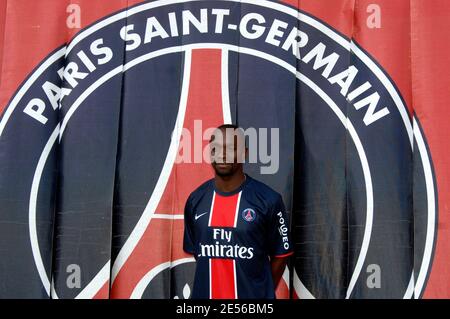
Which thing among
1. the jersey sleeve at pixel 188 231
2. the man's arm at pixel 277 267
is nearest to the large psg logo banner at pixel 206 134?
the jersey sleeve at pixel 188 231

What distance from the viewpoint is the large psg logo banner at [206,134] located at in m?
4.43

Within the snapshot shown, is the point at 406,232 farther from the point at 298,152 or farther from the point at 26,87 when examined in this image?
the point at 26,87

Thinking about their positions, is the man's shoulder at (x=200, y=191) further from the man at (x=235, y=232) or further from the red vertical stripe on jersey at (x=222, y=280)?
the red vertical stripe on jersey at (x=222, y=280)

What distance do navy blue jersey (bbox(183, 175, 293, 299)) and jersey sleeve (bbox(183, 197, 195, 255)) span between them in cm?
10

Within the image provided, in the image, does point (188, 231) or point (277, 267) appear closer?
point (277, 267)

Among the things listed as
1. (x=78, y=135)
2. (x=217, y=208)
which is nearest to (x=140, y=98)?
(x=78, y=135)

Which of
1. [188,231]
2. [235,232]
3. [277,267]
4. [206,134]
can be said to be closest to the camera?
[235,232]

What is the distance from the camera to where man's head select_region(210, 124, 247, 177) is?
13.5ft

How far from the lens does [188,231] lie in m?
4.32

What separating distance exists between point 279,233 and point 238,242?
8.2 inches

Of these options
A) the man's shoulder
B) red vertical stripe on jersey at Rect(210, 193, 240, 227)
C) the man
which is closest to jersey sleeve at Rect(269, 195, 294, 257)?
the man

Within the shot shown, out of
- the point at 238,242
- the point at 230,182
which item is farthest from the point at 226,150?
the point at 238,242

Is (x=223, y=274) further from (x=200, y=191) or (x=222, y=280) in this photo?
(x=200, y=191)

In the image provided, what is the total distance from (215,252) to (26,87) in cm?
127
